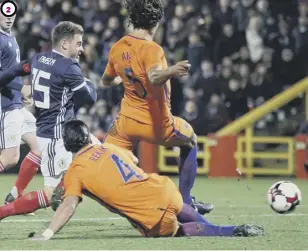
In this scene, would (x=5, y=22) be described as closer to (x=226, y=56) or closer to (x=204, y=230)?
(x=204, y=230)

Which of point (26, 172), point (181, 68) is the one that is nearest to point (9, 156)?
point (26, 172)

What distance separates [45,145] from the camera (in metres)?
9.72

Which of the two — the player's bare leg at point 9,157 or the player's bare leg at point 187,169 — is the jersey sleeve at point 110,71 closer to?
the player's bare leg at point 187,169

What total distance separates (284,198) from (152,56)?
6.69 feet

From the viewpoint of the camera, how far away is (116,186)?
7.86 metres

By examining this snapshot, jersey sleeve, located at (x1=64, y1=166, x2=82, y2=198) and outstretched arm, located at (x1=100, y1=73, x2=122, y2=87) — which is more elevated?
outstretched arm, located at (x1=100, y1=73, x2=122, y2=87)

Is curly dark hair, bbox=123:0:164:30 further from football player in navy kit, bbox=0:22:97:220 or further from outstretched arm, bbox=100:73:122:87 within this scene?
football player in navy kit, bbox=0:22:97:220

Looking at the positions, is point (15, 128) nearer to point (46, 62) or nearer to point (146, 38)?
point (46, 62)

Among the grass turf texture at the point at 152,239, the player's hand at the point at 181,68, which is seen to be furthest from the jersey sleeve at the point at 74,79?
the player's hand at the point at 181,68

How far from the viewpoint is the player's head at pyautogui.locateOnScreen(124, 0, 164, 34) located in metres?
8.78

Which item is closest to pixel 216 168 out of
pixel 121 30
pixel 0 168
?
pixel 121 30

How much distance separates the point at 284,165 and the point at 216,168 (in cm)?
113

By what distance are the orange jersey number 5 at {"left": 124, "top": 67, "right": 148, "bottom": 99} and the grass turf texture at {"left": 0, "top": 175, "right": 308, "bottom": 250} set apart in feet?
3.86

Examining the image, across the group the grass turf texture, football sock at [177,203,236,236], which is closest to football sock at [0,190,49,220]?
the grass turf texture
